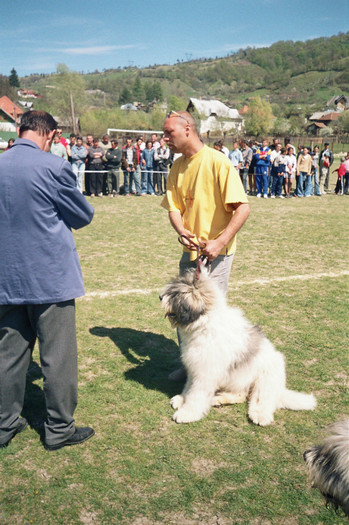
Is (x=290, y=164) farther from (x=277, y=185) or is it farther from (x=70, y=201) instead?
(x=70, y=201)

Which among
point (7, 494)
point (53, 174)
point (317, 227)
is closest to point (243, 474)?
point (7, 494)

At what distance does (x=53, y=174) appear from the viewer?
2625 millimetres

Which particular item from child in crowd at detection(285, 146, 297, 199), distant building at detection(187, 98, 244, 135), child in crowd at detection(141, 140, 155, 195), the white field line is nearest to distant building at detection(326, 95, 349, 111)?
distant building at detection(187, 98, 244, 135)

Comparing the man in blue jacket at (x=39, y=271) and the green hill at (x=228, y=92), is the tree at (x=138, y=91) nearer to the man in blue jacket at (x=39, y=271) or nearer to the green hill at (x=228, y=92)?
the green hill at (x=228, y=92)

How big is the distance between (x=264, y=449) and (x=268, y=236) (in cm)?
765

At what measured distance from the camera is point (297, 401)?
11.7ft

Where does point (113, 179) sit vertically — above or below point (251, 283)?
above

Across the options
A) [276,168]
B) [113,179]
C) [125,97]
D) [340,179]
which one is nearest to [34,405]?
[113,179]

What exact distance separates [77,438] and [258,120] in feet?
262

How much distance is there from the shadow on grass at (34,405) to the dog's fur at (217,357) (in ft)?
3.97

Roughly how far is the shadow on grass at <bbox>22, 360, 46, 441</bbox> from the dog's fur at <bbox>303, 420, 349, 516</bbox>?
2.37m

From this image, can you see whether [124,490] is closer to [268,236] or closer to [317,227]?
[268,236]

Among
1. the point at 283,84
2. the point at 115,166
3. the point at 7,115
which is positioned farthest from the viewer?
the point at 283,84

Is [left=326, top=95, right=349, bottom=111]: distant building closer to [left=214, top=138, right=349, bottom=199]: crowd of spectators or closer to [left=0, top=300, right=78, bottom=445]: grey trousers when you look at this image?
[left=214, top=138, right=349, bottom=199]: crowd of spectators
